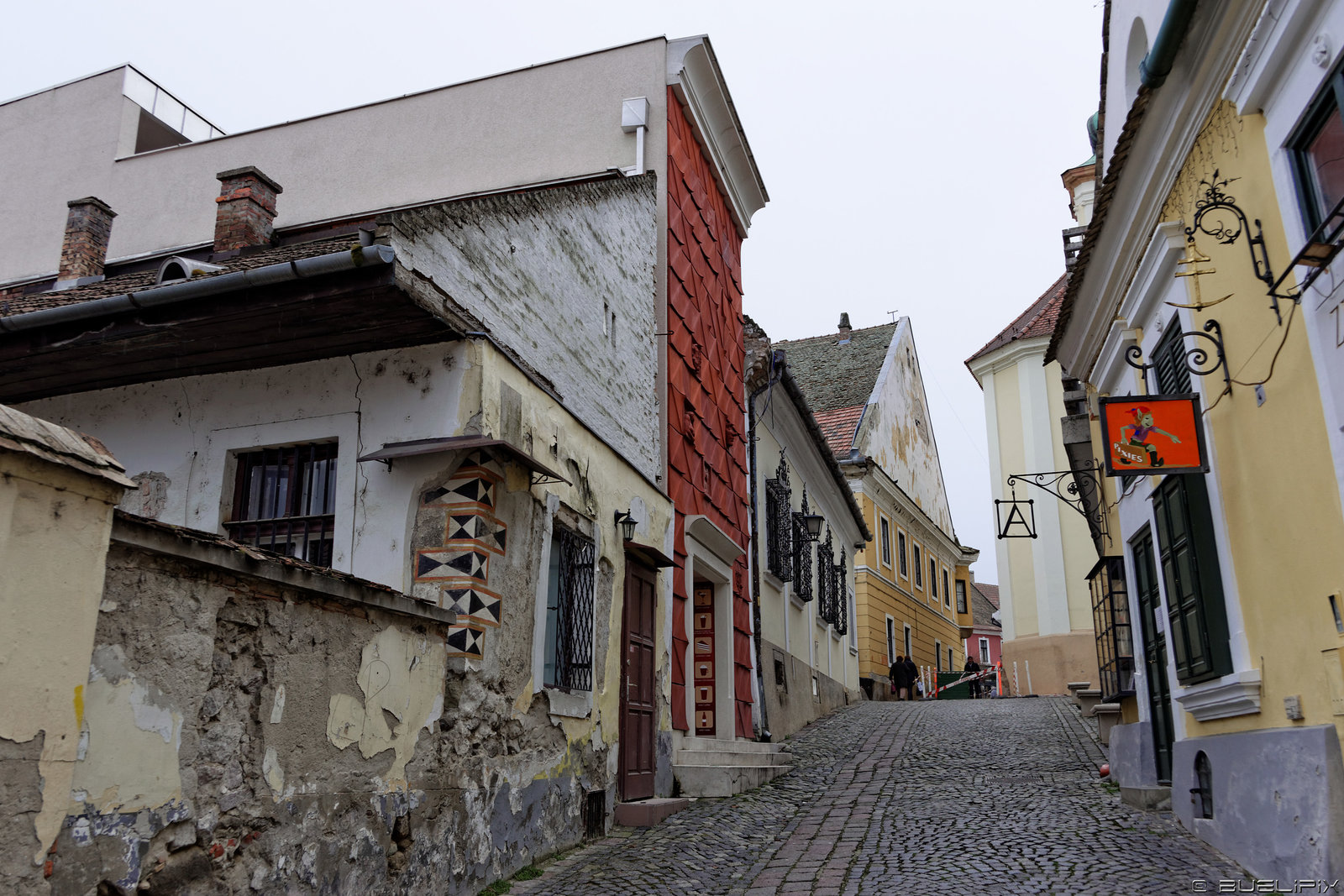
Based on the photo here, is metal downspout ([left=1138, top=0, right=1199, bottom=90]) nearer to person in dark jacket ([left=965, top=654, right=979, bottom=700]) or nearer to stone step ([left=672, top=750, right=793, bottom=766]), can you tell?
stone step ([left=672, top=750, right=793, bottom=766])

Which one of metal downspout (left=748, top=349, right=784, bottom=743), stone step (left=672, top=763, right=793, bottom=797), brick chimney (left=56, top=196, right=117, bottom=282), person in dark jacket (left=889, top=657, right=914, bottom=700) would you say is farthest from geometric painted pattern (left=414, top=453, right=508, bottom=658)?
person in dark jacket (left=889, top=657, right=914, bottom=700)

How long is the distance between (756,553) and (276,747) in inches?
439

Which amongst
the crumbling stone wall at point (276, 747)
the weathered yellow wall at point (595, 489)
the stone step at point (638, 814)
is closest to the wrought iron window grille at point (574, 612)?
the weathered yellow wall at point (595, 489)

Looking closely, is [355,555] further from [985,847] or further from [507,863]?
[985,847]

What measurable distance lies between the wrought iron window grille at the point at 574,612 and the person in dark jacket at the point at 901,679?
62.0ft

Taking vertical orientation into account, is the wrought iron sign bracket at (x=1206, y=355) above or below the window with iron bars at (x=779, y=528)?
below

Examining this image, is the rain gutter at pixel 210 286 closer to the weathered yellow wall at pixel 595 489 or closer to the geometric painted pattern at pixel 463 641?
the weathered yellow wall at pixel 595 489

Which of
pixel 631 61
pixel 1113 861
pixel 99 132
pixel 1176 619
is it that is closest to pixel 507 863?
pixel 1113 861

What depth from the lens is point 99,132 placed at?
57.0ft

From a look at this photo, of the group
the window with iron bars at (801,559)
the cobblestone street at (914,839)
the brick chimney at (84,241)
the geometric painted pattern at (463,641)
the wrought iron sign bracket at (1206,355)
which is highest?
the brick chimney at (84,241)

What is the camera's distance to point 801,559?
1948cm

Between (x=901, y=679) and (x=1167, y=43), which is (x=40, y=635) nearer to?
(x=1167, y=43)

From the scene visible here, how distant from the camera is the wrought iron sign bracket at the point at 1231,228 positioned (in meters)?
6.06

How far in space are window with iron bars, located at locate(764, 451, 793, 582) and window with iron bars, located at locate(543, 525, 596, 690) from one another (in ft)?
27.8
